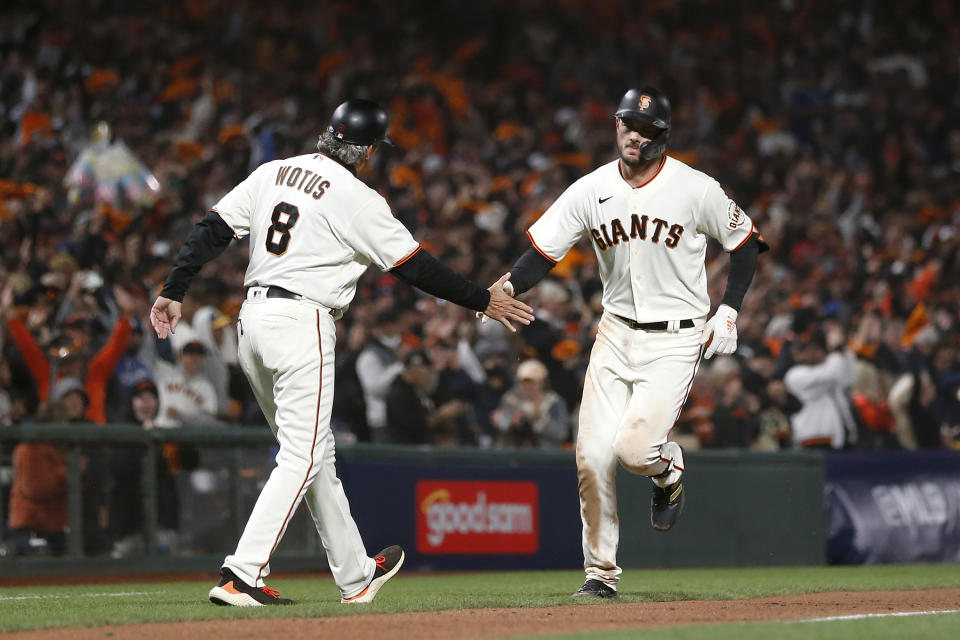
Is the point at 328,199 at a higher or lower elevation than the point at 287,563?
higher

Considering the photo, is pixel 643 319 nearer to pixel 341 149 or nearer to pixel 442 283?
pixel 442 283

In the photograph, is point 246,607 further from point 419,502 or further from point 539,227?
point 419,502

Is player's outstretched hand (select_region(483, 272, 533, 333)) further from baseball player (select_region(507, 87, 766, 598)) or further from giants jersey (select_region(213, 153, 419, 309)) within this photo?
giants jersey (select_region(213, 153, 419, 309))

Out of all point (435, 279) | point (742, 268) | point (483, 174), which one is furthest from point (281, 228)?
point (483, 174)

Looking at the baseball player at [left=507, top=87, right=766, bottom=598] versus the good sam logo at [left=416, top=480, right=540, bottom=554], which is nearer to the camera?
the baseball player at [left=507, top=87, right=766, bottom=598]

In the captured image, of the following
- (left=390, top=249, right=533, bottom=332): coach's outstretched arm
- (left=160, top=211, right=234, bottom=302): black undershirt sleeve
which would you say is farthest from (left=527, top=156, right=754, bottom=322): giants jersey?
(left=160, top=211, right=234, bottom=302): black undershirt sleeve

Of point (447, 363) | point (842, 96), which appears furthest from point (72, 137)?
point (842, 96)
